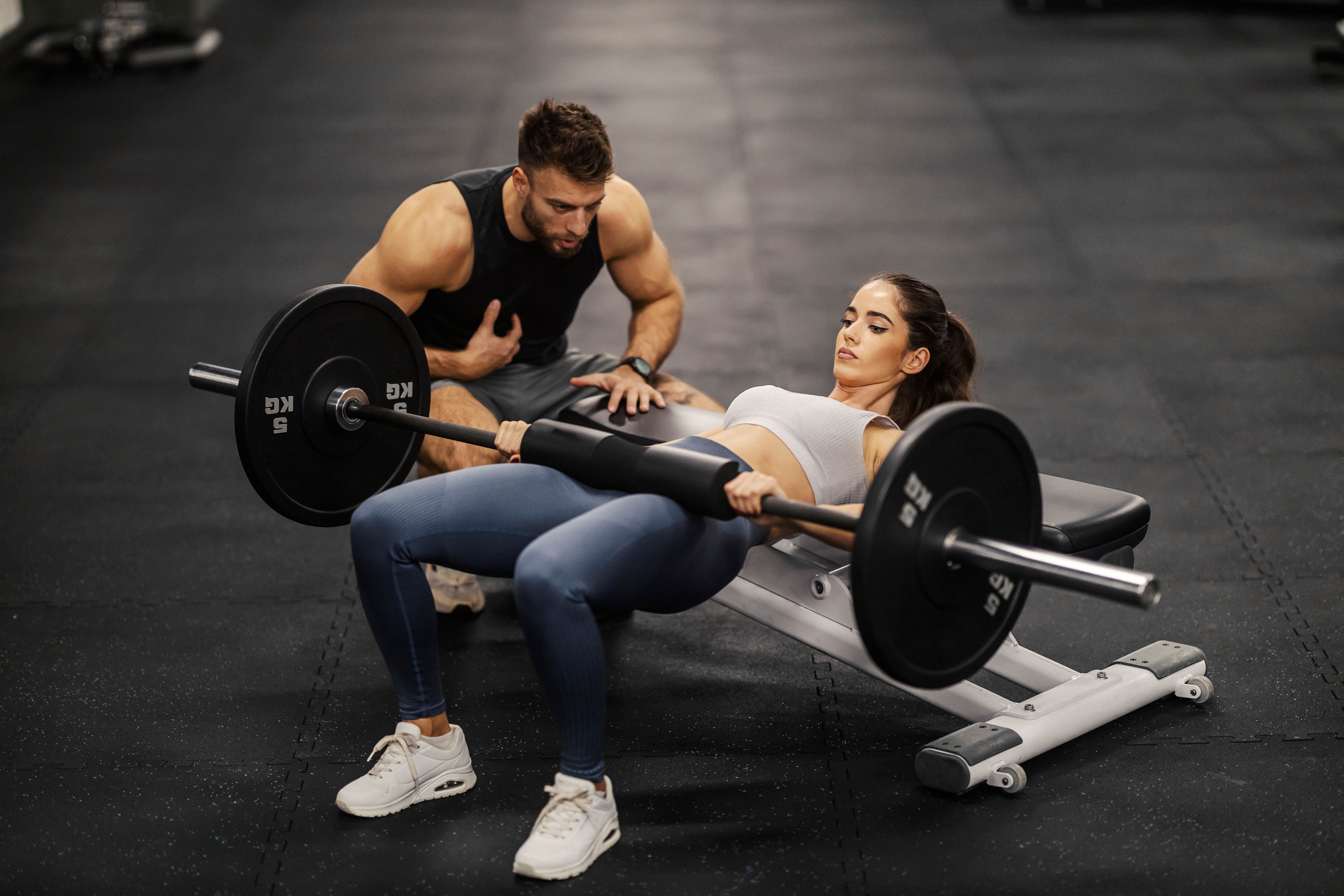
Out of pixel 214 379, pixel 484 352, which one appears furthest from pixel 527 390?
pixel 214 379

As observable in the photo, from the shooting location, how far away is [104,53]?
7.71 meters

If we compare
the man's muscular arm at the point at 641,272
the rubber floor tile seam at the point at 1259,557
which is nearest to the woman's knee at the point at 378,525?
the man's muscular arm at the point at 641,272

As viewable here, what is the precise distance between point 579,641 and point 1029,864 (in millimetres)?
849

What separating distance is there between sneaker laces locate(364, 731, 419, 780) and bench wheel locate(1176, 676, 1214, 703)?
1514 mm

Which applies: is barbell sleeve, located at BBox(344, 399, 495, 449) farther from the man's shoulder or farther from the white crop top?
the man's shoulder

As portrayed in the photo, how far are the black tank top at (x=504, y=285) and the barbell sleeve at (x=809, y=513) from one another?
1.17m

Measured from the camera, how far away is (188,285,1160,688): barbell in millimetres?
1936

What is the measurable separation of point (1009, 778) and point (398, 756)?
1095mm

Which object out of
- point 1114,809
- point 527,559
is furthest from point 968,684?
point 527,559

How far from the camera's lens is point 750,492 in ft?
6.91

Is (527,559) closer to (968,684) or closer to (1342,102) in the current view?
(968,684)

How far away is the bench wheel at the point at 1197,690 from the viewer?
8.67 feet

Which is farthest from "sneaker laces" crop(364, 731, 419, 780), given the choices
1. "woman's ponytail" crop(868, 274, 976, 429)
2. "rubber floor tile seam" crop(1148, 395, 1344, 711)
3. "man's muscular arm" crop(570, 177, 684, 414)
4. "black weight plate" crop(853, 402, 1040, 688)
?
"rubber floor tile seam" crop(1148, 395, 1344, 711)

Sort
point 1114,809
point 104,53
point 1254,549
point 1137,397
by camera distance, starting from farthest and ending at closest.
→ point 104,53 < point 1137,397 < point 1254,549 < point 1114,809
